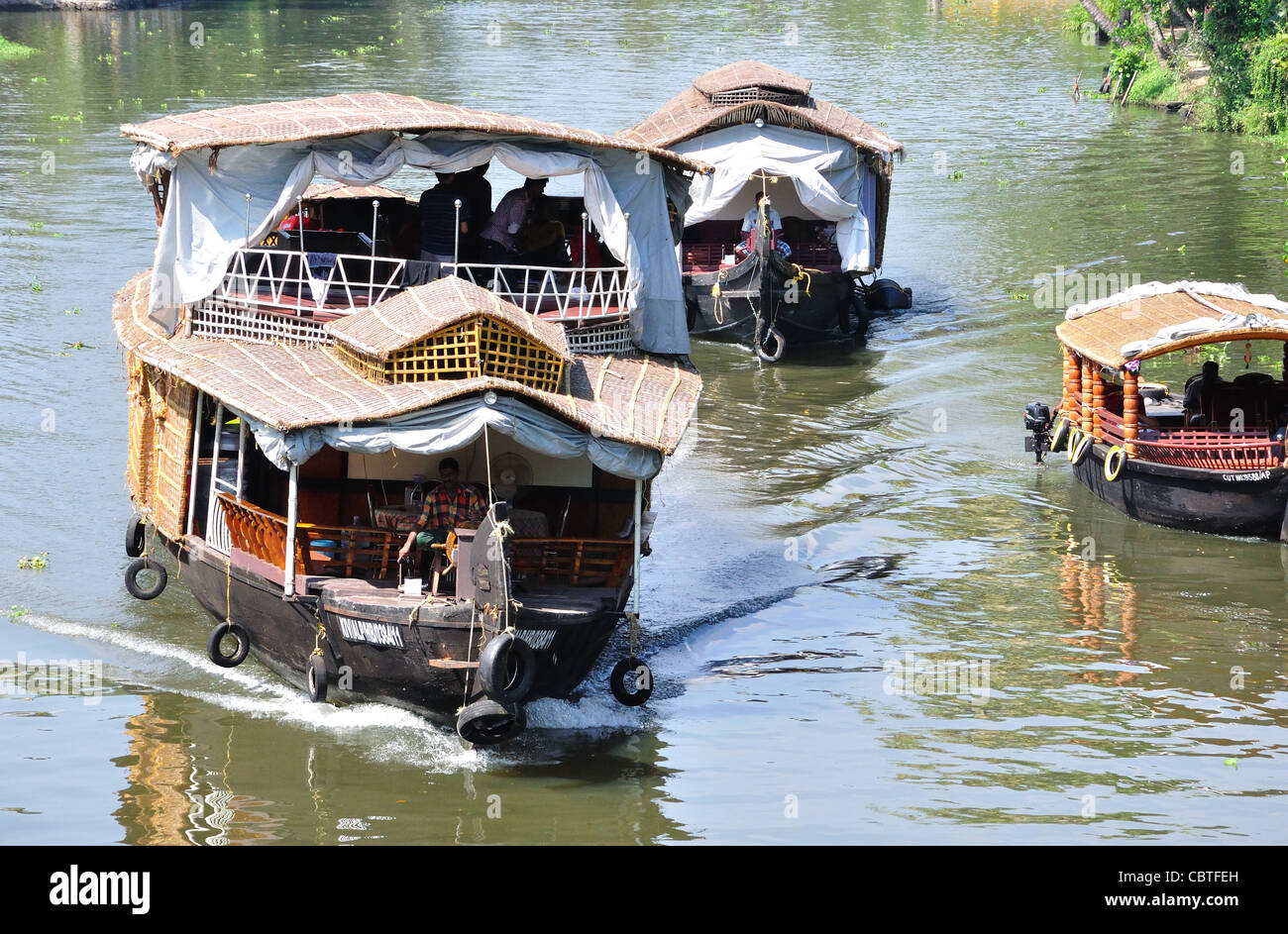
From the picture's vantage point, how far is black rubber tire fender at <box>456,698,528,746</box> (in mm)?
9610

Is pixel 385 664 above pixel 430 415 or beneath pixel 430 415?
beneath

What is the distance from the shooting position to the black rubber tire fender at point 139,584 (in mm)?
12906

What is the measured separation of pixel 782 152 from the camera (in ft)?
70.8

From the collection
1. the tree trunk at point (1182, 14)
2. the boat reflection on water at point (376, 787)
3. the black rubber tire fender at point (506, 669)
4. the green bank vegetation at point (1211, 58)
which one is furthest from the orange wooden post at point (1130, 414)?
the tree trunk at point (1182, 14)

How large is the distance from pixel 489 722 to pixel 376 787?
0.90 meters

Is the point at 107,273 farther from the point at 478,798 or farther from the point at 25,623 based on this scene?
the point at 478,798

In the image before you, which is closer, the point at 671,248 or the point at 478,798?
the point at 478,798

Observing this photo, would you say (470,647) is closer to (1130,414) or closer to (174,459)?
(174,459)

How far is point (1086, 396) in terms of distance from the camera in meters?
16.0

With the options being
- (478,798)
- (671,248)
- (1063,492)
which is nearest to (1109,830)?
(478,798)

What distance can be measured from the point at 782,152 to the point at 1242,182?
12508 millimetres

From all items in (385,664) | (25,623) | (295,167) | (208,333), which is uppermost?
(295,167)

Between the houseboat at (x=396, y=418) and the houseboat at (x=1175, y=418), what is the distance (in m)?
4.46
